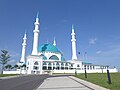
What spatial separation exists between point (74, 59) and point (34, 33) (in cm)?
2941

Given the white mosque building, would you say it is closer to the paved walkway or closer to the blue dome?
the blue dome

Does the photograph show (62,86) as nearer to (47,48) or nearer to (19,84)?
(19,84)

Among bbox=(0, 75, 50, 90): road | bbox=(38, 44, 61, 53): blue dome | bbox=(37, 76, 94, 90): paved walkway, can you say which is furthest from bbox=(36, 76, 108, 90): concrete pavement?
bbox=(38, 44, 61, 53): blue dome

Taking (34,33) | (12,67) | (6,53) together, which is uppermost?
(34,33)

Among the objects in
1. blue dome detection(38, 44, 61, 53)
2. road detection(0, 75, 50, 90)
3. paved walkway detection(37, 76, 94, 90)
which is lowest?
road detection(0, 75, 50, 90)

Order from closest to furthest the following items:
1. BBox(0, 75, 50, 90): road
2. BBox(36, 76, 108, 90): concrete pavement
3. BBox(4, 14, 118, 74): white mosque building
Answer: BBox(36, 76, 108, 90): concrete pavement
BBox(0, 75, 50, 90): road
BBox(4, 14, 118, 74): white mosque building

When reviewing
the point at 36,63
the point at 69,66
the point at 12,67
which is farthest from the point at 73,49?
the point at 12,67

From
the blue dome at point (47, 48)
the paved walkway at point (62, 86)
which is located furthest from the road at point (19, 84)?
the blue dome at point (47, 48)

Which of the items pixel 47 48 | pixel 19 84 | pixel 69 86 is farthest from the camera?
pixel 47 48

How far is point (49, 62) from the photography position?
97.8 m

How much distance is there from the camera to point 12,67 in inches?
3487

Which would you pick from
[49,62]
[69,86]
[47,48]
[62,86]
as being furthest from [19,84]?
[47,48]

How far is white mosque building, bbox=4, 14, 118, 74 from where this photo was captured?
262ft

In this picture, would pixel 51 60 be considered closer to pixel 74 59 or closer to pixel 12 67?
pixel 74 59
